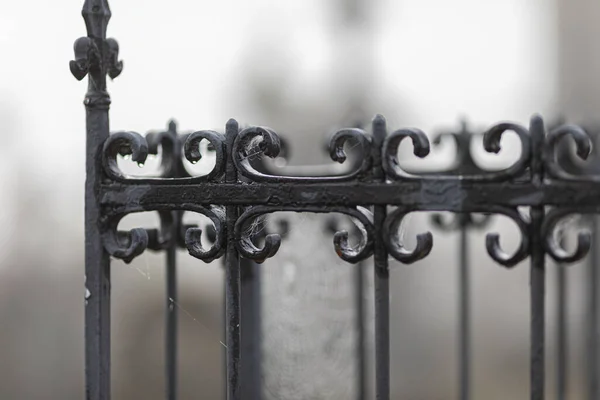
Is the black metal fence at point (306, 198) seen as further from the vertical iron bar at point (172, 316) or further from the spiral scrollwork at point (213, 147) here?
the vertical iron bar at point (172, 316)

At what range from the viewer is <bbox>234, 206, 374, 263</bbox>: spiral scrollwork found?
4.34 ft

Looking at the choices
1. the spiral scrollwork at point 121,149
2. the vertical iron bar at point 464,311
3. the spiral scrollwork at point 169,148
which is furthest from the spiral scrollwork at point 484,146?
the vertical iron bar at point 464,311

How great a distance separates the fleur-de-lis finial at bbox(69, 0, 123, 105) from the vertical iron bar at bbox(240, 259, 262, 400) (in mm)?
791

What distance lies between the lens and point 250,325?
2240mm

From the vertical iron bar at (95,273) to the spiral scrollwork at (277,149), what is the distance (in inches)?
12.8

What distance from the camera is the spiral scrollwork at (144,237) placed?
4.66ft

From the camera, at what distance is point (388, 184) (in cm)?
131

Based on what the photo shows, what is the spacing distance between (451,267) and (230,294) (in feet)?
23.6

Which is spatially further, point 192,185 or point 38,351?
point 38,351

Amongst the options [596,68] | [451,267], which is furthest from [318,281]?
[596,68]

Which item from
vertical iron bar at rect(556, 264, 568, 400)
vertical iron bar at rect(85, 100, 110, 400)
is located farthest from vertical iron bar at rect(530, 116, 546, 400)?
vertical iron bar at rect(556, 264, 568, 400)

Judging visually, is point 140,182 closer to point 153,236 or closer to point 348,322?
point 153,236

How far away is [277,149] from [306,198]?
0.34 feet

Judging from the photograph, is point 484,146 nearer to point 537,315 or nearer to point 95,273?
point 537,315
